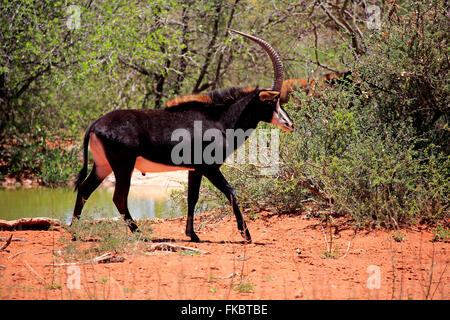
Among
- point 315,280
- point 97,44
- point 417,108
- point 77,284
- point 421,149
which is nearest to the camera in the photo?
point 77,284

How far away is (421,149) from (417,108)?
847 mm

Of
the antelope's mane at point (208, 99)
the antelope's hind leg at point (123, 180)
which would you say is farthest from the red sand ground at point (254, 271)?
the antelope's mane at point (208, 99)

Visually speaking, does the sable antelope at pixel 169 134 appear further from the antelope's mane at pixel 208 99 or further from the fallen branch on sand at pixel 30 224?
the fallen branch on sand at pixel 30 224

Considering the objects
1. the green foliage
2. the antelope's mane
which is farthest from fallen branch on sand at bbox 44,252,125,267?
the green foliage

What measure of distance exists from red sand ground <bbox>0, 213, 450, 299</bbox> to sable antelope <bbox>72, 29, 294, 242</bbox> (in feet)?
2.61

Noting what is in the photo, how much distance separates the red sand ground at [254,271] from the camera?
182 inches

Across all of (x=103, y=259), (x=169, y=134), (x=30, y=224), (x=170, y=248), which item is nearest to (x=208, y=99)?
(x=169, y=134)

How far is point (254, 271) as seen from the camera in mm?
5332

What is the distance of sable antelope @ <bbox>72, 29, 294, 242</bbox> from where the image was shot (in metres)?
6.79

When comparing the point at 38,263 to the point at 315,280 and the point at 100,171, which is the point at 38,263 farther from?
the point at 315,280

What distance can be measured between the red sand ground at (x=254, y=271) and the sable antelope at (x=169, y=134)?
2.61 ft

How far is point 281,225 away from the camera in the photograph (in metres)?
7.97

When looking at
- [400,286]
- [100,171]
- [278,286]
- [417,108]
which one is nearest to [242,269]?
[278,286]

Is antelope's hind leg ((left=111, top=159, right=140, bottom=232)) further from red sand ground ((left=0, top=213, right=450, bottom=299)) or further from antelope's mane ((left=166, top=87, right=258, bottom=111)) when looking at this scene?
antelope's mane ((left=166, top=87, right=258, bottom=111))
